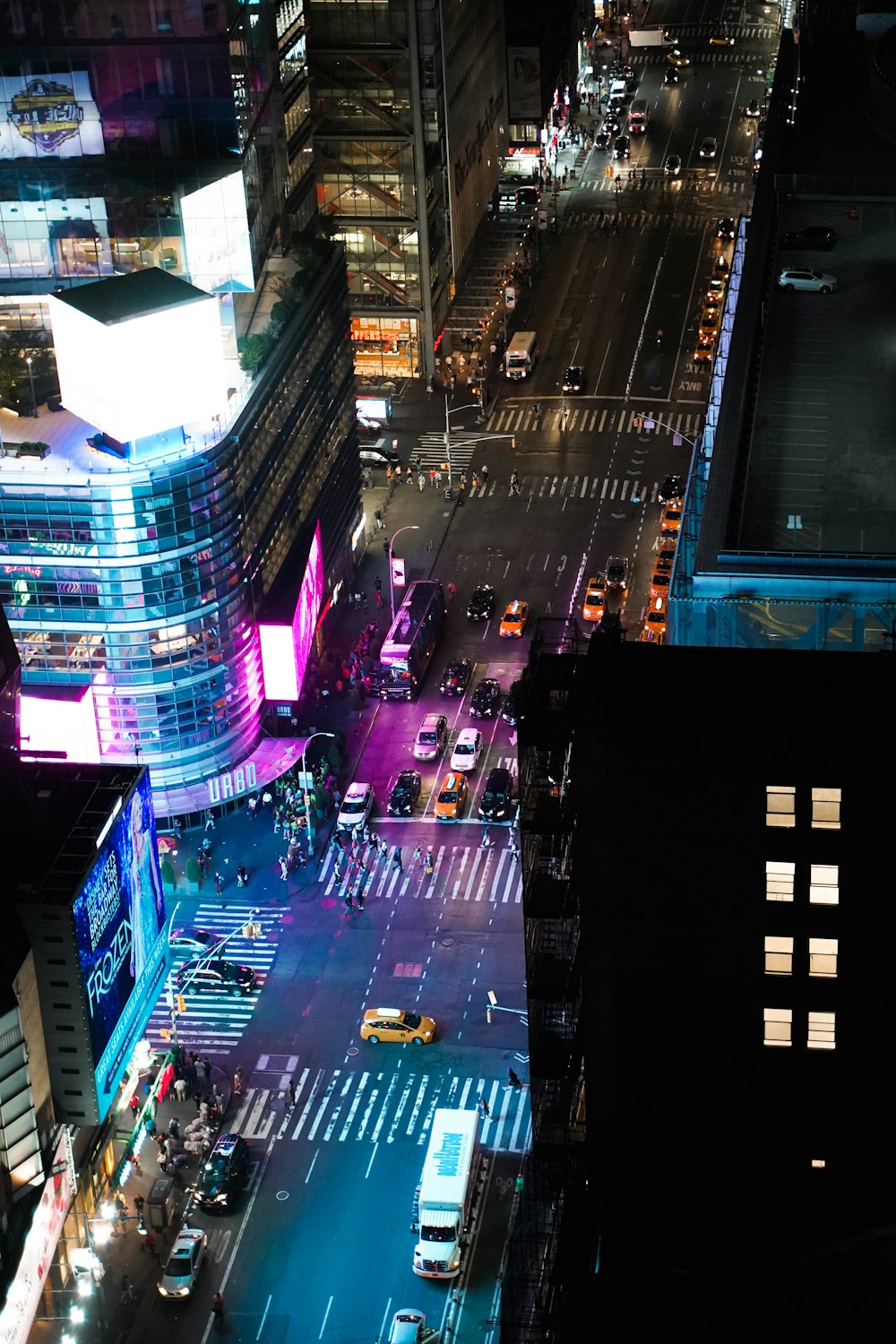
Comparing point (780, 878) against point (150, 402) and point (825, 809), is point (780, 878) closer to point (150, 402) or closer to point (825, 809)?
point (825, 809)

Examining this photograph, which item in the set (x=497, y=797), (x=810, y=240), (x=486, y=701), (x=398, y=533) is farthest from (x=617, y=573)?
(x=810, y=240)

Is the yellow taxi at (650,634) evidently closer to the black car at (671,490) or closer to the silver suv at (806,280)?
the black car at (671,490)

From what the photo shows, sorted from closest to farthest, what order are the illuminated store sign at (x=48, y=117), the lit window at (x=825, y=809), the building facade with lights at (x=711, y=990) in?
the lit window at (x=825, y=809)
the building facade with lights at (x=711, y=990)
the illuminated store sign at (x=48, y=117)

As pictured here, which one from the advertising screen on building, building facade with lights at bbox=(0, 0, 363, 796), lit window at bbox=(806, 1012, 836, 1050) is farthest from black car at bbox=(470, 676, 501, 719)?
lit window at bbox=(806, 1012, 836, 1050)

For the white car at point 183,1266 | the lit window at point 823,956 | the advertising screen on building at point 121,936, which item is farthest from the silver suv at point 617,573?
the lit window at point 823,956

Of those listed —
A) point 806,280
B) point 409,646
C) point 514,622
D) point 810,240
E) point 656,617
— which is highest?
point 806,280

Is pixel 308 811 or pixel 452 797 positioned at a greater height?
pixel 452 797
